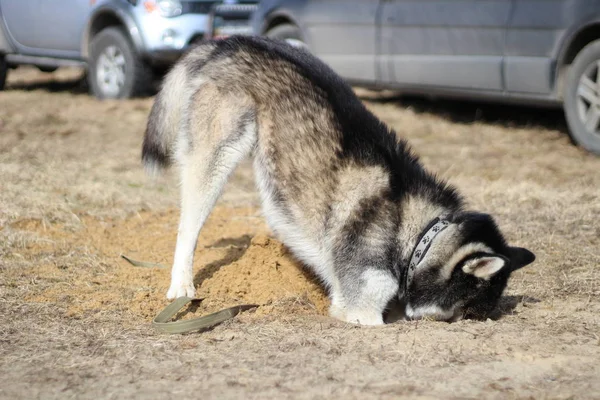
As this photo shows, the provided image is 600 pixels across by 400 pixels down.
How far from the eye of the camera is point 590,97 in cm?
798

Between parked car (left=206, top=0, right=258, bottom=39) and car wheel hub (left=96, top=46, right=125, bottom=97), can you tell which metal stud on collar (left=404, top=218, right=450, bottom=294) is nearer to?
parked car (left=206, top=0, right=258, bottom=39)

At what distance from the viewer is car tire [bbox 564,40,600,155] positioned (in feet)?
26.0

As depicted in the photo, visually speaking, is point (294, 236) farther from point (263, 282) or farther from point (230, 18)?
point (230, 18)

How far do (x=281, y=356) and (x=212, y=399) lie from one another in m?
0.59

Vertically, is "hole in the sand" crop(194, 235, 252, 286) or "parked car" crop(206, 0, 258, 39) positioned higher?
"parked car" crop(206, 0, 258, 39)

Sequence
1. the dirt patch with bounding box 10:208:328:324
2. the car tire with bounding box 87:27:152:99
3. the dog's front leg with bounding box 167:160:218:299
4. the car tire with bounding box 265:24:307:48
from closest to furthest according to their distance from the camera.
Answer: the dirt patch with bounding box 10:208:328:324 < the dog's front leg with bounding box 167:160:218:299 < the car tire with bounding box 265:24:307:48 < the car tire with bounding box 87:27:152:99

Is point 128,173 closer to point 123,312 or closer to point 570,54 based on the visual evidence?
point 123,312

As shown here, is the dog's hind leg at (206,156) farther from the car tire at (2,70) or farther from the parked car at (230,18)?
the car tire at (2,70)

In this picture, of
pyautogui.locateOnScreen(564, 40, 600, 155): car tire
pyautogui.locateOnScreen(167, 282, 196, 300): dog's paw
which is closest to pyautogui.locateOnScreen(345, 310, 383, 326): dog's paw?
pyautogui.locateOnScreen(167, 282, 196, 300): dog's paw

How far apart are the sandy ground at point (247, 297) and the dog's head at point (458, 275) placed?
6.3 inches

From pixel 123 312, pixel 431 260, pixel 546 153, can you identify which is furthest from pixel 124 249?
pixel 546 153

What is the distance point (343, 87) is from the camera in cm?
513

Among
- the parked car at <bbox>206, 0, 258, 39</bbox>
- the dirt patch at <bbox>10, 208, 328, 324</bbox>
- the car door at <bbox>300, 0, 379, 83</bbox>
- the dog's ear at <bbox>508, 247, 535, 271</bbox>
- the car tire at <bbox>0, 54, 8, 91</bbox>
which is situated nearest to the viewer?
the dog's ear at <bbox>508, 247, 535, 271</bbox>

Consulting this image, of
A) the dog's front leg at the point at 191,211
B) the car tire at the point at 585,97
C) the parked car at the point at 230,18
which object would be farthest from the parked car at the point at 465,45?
the dog's front leg at the point at 191,211
